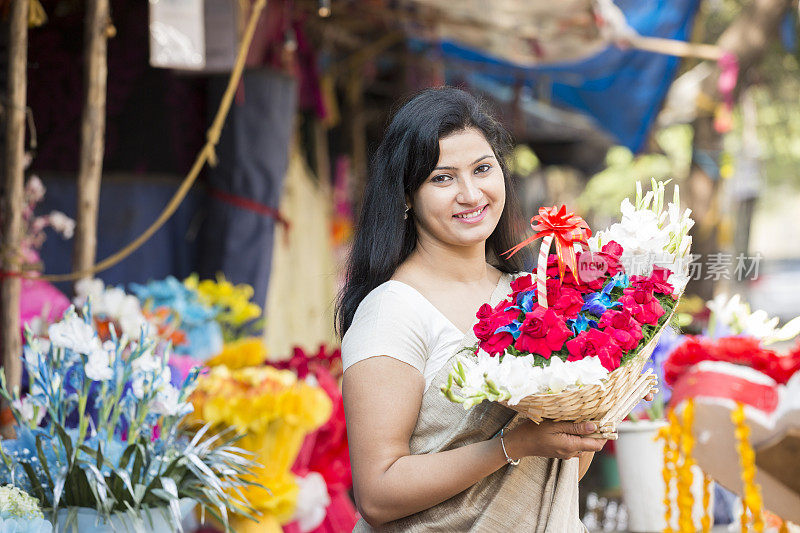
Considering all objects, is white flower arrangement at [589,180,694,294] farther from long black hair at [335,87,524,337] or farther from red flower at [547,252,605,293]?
long black hair at [335,87,524,337]

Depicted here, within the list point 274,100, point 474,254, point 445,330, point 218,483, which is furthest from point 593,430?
point 274,100

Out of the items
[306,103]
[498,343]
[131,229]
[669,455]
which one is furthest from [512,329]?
[306,103]

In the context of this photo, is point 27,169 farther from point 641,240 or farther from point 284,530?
point 641,240

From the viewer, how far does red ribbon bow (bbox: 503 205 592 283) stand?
1660mm

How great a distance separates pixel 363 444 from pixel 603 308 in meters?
0.52

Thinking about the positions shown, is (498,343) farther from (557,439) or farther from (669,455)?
(669,455)

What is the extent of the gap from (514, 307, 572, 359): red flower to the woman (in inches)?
7.1

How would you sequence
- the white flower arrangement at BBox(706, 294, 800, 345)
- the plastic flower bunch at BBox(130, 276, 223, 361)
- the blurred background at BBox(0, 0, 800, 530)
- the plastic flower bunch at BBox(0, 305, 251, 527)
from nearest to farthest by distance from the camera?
the plastic flower bunch at BBox(0, 305, 251, 527) < the white flower arrangement at BBox(706, 294, 800, 345) < the plastic flower bunch at BBox(130, 276, 223, 361) < the blurred background at BBox(0, 0, 800, 530)

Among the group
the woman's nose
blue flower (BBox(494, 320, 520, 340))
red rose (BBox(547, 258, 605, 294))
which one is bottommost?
blue flower (BBox(494, 320, 520, 340))

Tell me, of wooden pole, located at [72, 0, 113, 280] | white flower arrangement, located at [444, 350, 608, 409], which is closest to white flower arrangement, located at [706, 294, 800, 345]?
white flower arrangement, located at [444, 350, 608, 409]

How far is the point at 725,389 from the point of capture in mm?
2553

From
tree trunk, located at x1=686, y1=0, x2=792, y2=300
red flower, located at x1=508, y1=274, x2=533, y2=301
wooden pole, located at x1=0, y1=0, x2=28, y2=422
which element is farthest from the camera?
tree trunk, located at x1=686, y1=0, x2=792, y2=300

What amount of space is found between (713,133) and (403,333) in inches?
256

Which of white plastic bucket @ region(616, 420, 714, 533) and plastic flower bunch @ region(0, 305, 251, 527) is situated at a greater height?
plastic flower bunch @ region(0, 305, 251, 527)
